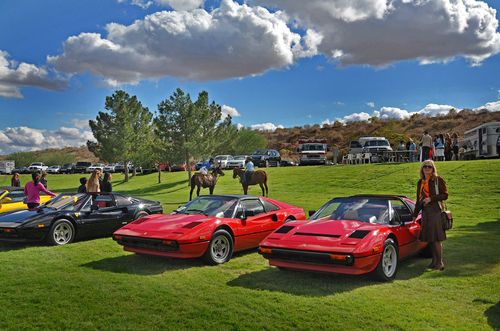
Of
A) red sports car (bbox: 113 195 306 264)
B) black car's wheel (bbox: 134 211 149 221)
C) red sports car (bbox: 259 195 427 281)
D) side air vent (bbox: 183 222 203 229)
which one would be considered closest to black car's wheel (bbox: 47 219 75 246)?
black car's wheel (bbox: 134 211 149 221)

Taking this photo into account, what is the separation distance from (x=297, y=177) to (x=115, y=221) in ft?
71.2

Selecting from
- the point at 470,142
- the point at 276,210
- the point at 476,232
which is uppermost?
the point at 470,142

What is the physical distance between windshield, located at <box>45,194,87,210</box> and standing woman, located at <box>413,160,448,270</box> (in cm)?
784

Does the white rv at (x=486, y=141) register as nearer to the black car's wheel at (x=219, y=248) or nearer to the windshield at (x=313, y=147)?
the windshield at (x=313, y=147)

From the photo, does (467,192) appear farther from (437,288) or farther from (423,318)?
(423,318)

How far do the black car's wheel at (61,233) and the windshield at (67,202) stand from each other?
47cm

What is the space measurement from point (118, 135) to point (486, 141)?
33767 mm

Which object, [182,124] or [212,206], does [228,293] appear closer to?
[212,206]

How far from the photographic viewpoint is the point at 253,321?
5.41 m

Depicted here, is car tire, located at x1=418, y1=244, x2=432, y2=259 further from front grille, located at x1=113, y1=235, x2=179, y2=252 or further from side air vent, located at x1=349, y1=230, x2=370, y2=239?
front grille, located at x1=113, y1=235, x2=179, y2=252

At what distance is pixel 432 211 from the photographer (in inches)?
314

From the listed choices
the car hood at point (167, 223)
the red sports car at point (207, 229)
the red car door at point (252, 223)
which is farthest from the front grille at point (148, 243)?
the red car door at point (252, 223)

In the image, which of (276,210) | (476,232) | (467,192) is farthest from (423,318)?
(467,192)

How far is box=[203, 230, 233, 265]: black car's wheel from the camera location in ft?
26.9
